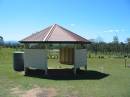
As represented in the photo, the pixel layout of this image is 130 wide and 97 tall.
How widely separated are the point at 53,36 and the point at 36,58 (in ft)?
5.49

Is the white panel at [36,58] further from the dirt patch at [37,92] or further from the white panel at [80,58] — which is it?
the dirt patch at [37,92]

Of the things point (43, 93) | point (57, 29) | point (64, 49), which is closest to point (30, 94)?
point (43, 93)

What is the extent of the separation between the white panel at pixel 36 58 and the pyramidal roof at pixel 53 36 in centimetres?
63

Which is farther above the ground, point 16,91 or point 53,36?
point 53,36

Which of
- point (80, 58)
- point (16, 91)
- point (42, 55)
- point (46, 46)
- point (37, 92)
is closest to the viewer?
point (37, 92)

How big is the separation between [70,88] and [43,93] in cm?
153

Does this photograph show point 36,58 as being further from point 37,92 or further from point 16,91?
point 37,92

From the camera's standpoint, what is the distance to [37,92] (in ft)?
39.3

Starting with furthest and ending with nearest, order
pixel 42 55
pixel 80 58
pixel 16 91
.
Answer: pixel 80 58, pixel 42 55, pixel 16 91

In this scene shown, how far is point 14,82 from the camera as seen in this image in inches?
572

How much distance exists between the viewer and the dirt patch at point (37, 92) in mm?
11431

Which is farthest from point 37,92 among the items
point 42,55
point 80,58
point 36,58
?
point 80,58

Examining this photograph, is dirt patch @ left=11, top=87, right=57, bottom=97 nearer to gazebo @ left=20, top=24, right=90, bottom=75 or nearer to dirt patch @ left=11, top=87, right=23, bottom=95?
dirt patch @ left=11, top=87, right=23, bottom=95

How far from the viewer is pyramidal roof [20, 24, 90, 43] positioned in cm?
1795
